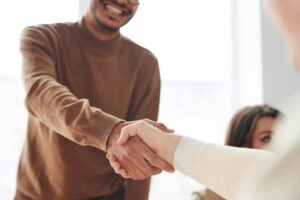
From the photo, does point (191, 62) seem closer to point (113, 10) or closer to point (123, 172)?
point (113, 10)

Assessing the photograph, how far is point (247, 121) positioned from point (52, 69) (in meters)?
0.78

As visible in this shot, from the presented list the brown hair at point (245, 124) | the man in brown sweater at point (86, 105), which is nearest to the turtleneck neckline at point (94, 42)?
the man in brown sweater at point (86, 105)

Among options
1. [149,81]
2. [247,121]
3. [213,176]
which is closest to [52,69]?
[149,81]

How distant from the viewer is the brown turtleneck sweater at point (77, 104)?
1.20 meters

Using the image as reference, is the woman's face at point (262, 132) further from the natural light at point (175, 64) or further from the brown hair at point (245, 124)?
the natural light at point (175, 64)

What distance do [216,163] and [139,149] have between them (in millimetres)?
342

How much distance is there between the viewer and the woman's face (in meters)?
1.65

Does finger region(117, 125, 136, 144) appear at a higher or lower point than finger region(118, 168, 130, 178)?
higher

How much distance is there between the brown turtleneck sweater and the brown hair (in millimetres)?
432

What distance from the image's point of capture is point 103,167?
4.39ft

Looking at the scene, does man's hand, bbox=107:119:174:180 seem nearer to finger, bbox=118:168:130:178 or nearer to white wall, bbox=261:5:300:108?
finger, bbox=118:168:130:178

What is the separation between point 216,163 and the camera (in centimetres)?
95

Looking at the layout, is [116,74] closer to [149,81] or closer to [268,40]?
[149,81]

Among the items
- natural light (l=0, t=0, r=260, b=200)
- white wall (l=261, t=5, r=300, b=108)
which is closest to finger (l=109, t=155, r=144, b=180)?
natural light (l=0, t=0, r=260, b=200)
